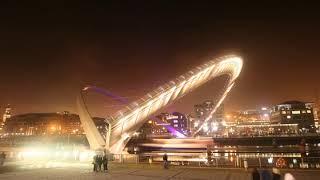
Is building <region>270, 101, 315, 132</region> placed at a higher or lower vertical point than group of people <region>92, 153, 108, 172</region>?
higher

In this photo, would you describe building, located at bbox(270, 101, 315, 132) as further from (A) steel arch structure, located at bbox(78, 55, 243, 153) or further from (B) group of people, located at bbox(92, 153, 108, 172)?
→ (B) group of people, located at bbox(92, 153, 108, 172)

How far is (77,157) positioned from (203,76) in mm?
22950

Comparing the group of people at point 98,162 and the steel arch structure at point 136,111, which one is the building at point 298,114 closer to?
the steel arch structure at point 136,111

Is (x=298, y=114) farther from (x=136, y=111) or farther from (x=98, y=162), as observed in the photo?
(x=98, y=162)

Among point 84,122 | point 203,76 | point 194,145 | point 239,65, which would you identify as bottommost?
point 194,145

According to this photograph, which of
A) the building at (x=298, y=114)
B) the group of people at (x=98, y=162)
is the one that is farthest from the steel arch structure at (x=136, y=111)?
the building at (x=298, y=114)

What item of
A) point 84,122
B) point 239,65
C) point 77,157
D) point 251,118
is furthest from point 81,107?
point 251,118

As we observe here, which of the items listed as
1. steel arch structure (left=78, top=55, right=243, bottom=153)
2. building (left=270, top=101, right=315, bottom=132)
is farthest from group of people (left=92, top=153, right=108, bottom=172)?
building (left=270, top=101, right=315, bottom=132)

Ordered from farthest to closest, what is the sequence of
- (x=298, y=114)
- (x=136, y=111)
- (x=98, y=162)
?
1. (x=298, y=114)
2. (x=136, y=111)
3. (x=98, y=162)

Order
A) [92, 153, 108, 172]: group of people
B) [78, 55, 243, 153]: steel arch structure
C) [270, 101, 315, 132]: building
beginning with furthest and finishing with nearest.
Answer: [270, 101, 315, 132]: building → [78, 55, 243, 153]: steel arch structure → [92, 153, 108, 172]: group of people

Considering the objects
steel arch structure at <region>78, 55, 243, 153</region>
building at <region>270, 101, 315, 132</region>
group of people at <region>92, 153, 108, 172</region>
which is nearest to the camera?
group of people at <region>92, 153, 108, 172</region>

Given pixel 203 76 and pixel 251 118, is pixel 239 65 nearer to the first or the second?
pixel 203 76

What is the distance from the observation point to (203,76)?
44.9 metres

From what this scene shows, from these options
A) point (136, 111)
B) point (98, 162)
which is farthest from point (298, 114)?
point (98, 162)
